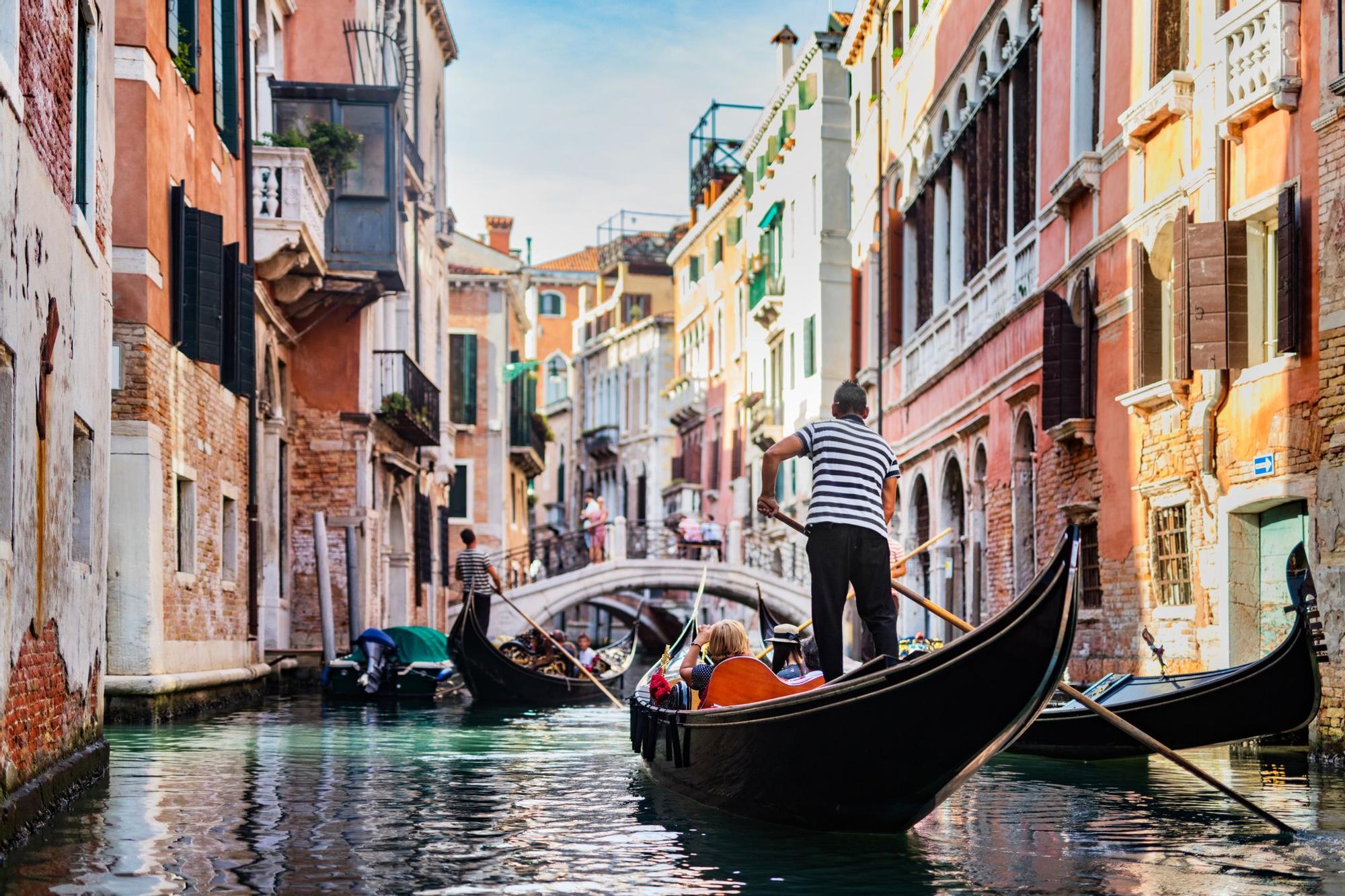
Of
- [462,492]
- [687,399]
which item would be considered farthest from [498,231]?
[462,492]

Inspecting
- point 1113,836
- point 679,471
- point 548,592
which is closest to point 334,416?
point 548,592

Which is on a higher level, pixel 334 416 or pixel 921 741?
pixel 334 416

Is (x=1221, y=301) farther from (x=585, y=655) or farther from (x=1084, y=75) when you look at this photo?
(x=585, y=655)

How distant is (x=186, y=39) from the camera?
12070 mm

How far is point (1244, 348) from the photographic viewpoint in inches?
378

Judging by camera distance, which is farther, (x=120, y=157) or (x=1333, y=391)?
(x=120, y=157)

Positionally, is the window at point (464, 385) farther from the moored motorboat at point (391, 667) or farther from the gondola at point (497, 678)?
the gondola at point (497, 678)

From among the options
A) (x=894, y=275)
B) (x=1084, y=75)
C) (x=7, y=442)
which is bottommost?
(x=7, y=442)

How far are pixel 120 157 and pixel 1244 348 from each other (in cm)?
606

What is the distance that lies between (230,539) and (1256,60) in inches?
307

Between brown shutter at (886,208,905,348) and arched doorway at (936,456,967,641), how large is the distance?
263cm

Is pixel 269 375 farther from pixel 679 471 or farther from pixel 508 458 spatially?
pixel 679 471

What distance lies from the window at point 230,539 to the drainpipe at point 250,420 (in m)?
0.48

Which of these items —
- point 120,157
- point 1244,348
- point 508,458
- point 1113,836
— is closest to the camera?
point 1113,836
